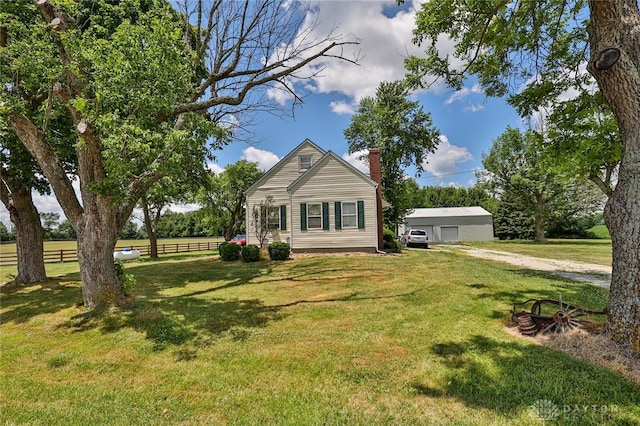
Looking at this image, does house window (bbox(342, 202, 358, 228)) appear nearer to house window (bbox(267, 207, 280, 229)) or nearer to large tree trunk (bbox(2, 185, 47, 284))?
house window (bbox(267, 207, 280, 229))

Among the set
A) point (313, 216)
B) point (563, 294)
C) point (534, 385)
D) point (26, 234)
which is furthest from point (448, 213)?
point (26, 234)

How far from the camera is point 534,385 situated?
320cm

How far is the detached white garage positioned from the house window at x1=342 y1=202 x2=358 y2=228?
20.6 metres

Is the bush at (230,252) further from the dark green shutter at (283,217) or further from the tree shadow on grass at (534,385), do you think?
the tree shadow on grass at (534,385)

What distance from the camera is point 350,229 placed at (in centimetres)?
1614

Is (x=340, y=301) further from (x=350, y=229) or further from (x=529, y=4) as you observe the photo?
(x=350, y=229)

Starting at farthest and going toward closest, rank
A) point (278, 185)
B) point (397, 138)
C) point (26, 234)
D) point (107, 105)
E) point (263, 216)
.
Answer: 1. point (397, 138)
2. point (278, 185)
3. point (263, 216)
4. point (26, 234)
5. point (107, 105)

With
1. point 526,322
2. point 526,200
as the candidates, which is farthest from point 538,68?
point 526,200

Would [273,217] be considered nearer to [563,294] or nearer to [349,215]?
[349,215]

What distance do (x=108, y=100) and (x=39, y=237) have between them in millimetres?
7665

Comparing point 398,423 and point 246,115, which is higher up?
point 246,115

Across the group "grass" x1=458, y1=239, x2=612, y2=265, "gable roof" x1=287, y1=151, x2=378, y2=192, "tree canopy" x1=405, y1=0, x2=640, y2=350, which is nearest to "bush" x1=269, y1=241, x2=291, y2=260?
"gable roof" x1=287, y1=151, x2=378, y2=192

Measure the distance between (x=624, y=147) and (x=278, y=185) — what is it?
15.9 metres

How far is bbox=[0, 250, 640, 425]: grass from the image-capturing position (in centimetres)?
290
